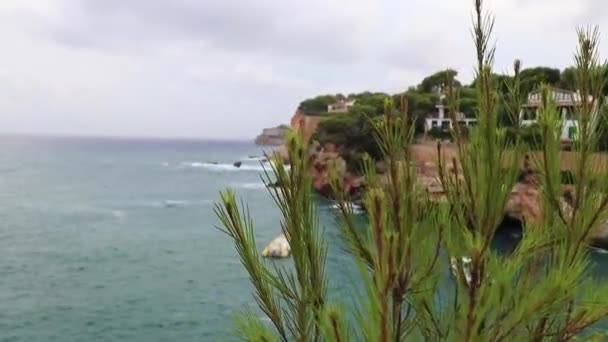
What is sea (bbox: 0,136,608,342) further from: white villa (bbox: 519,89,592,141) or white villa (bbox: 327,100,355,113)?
white villa (bbox: 327,100,355,113)

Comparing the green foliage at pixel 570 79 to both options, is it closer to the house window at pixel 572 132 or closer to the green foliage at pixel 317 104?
the house window at pixel 572 132

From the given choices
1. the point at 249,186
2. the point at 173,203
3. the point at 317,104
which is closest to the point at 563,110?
the point at 173,203

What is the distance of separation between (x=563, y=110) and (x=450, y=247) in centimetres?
64

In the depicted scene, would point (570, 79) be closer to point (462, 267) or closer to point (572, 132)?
point (572, 132)

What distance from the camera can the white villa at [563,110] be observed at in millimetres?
1756

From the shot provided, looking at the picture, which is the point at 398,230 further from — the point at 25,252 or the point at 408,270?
the point at 25,252

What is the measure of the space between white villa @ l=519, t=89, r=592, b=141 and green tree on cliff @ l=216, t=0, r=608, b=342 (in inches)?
1.5

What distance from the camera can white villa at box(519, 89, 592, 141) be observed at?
1.76 m

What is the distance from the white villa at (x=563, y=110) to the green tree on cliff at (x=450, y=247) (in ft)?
0.13

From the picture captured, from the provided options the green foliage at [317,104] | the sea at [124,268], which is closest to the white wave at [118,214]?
the sea at [124,268]

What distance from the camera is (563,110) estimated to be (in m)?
1.84

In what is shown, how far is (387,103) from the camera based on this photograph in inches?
58.7

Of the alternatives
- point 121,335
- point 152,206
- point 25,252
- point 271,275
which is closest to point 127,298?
point 121,335

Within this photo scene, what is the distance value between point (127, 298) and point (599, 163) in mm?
12859
